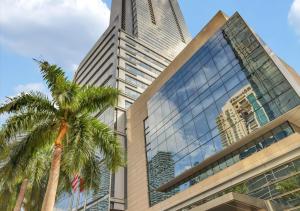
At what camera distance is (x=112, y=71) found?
2422 inches

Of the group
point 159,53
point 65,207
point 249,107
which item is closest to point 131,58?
point 159,53

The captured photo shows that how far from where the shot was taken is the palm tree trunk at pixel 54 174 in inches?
423

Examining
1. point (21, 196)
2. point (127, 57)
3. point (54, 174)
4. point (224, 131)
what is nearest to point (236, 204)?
point (224, 131)

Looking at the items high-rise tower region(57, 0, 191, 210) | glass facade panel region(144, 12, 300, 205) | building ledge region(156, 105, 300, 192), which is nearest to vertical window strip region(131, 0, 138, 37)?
high-rise tower region(57, 0, 191, 210)

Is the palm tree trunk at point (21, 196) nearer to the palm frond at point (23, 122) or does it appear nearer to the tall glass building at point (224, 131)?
the palm frond at point (23, 122)

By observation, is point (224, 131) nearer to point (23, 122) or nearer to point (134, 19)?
point (23, 122)

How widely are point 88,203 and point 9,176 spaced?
3027cm

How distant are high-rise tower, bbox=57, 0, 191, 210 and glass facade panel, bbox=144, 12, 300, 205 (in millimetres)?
10354

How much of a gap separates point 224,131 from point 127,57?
155 ft

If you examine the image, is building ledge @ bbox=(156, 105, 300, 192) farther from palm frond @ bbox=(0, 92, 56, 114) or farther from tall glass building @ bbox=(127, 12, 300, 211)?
palm frond @ bbox=(0, 92, 56, 114)

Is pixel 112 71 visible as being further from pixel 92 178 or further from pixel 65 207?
pixel 92 178

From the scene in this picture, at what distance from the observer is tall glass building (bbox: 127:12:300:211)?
1752 centimetres

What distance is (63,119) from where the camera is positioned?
13383mm

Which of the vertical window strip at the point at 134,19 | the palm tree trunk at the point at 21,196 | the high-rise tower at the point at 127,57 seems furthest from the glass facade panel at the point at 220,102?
the vertical window strip at the point at 134,19
